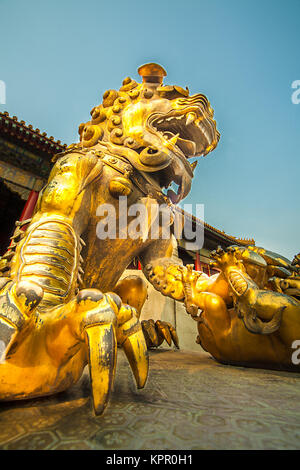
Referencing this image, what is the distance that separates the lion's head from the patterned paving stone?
1402 millimetres

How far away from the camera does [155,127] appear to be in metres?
1.79

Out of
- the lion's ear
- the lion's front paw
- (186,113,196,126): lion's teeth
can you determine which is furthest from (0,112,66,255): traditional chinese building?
the lion's front paw

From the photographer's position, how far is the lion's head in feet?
5.44

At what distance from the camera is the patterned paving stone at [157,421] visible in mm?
392

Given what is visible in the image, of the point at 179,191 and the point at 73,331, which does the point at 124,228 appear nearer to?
the point at 179,191

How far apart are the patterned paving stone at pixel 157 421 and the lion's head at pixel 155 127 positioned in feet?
4.60

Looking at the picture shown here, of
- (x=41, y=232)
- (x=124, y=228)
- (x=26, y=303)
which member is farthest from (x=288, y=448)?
(x=124, y=228)

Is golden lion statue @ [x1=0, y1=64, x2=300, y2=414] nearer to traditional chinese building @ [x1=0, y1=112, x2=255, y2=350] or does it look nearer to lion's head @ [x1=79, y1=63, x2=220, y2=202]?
lion's head @ [x1=79, y1=63, x2=220, y2=202]

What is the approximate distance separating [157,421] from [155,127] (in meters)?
1.86

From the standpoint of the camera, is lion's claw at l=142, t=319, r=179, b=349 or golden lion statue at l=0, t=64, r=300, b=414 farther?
lion's claw at l=142, t=319, r=179, b=349

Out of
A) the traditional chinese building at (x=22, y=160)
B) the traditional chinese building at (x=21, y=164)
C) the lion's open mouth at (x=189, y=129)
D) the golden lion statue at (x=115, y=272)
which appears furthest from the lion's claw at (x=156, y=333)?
the traditional chinese building at (x=22, y=160)

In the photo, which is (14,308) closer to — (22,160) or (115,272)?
(115,272)

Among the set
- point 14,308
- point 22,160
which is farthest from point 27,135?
point 14,308
